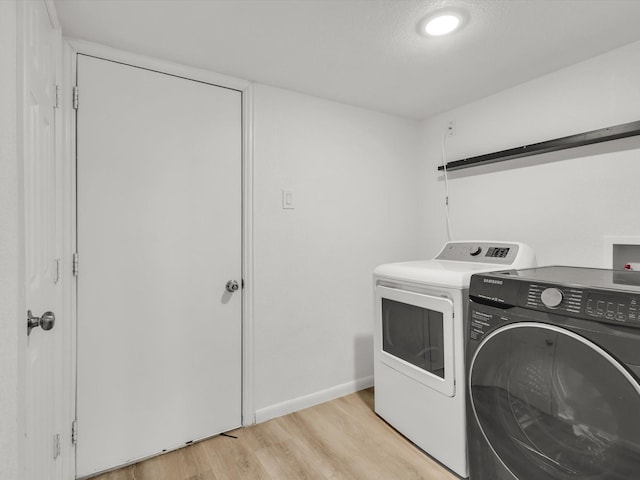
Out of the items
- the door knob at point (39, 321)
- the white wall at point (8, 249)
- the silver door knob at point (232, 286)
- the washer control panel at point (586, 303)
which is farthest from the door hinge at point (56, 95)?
the washer control panel at point (586, 303)

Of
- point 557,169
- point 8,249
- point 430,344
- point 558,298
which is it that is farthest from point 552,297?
point 8,249

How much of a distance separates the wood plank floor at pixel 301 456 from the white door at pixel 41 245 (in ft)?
1.69

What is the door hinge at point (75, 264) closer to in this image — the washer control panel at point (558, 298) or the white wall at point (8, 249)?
the white wall at point (8, 249)

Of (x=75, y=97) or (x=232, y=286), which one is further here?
(x=232, y=286)

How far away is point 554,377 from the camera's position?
3.79 feet

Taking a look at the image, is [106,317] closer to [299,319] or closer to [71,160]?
[71,160]

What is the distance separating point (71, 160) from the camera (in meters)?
1.55

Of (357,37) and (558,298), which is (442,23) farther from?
(558,298)

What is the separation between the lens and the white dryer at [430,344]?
5.17ft

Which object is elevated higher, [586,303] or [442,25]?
[442,25]

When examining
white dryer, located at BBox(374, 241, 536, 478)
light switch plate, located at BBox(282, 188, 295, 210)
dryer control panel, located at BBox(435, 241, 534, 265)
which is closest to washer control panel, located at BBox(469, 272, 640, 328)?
white dryer, located at BBox(374, 241, 536, 478)

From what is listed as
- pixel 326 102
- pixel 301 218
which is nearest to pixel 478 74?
pixel 326 102

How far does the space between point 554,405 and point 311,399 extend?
58.0 inches

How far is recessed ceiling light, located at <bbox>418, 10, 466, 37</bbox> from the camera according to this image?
4.60 feet
